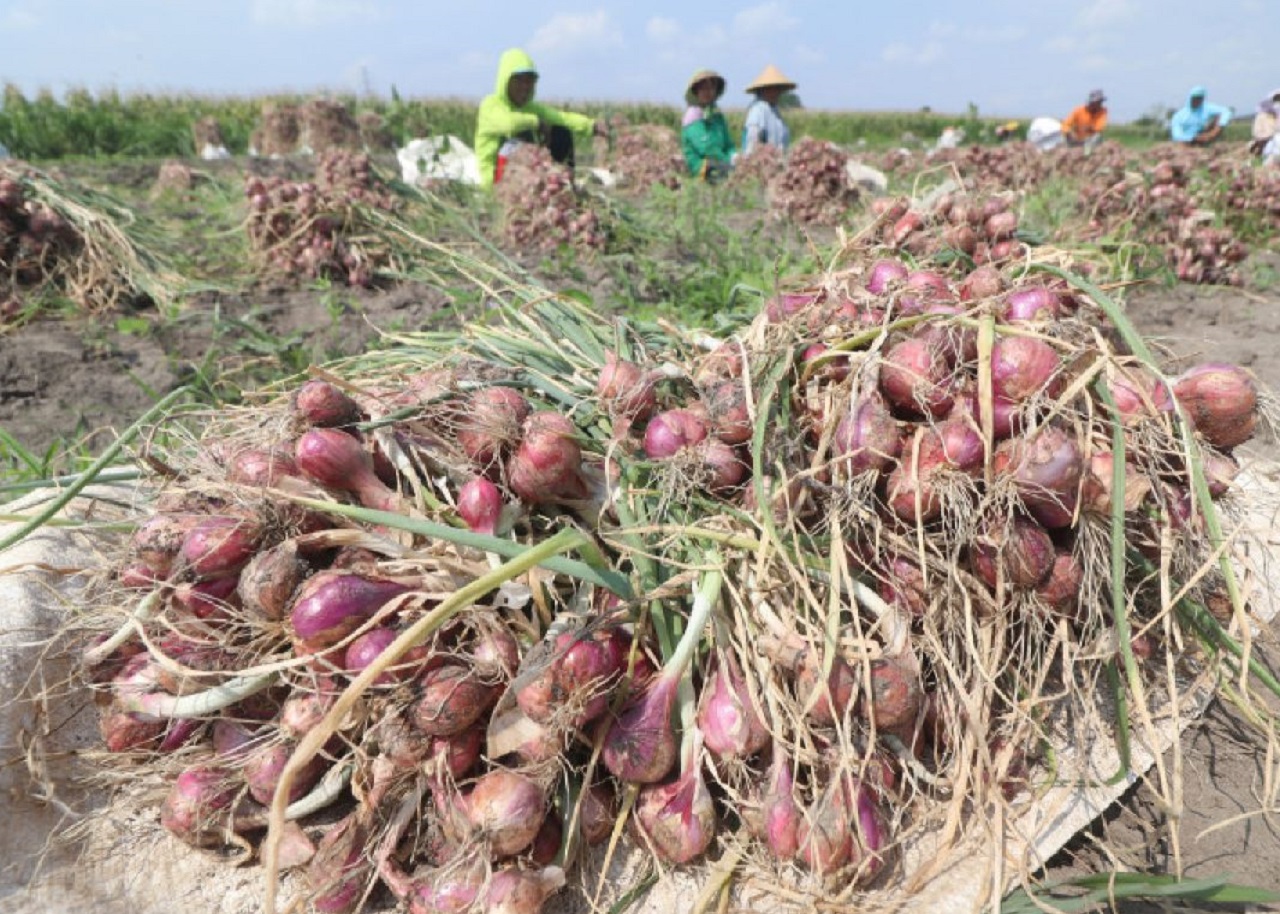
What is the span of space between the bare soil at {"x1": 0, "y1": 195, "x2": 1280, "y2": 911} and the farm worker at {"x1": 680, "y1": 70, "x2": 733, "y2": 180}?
5.29 m

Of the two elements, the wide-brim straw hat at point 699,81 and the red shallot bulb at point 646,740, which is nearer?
the red shallot bulb at point 646,740

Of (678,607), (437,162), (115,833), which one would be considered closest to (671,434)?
(678,607)

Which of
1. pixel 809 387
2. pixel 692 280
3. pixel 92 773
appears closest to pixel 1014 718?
pixel 809 387

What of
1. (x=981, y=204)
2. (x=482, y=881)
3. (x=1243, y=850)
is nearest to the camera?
(x=482, y=881)

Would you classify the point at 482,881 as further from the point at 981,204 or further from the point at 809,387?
the point at 981,204

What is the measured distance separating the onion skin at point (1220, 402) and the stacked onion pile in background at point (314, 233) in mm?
4212

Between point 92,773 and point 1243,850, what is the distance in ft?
6.53

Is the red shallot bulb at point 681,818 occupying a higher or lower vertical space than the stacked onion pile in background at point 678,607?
lower

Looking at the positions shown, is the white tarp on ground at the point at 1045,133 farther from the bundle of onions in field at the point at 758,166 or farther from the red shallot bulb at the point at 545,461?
the red shallot bulb at the point at 545,461

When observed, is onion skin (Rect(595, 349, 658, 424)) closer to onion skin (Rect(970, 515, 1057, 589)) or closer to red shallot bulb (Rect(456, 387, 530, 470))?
red shallot bulb (Rect(456, 387, 530, 470))

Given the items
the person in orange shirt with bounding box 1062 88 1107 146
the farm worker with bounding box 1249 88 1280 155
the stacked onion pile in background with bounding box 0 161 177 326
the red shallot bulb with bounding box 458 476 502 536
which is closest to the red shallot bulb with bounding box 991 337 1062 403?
the red shallot bulb with bounding box 458 476 502 536

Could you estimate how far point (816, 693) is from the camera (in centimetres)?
106

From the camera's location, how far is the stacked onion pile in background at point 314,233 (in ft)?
14.7

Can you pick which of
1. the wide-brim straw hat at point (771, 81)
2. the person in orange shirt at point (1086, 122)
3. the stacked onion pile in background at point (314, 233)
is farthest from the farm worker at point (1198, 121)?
the stacked onion pile in background at point (314, 233)
